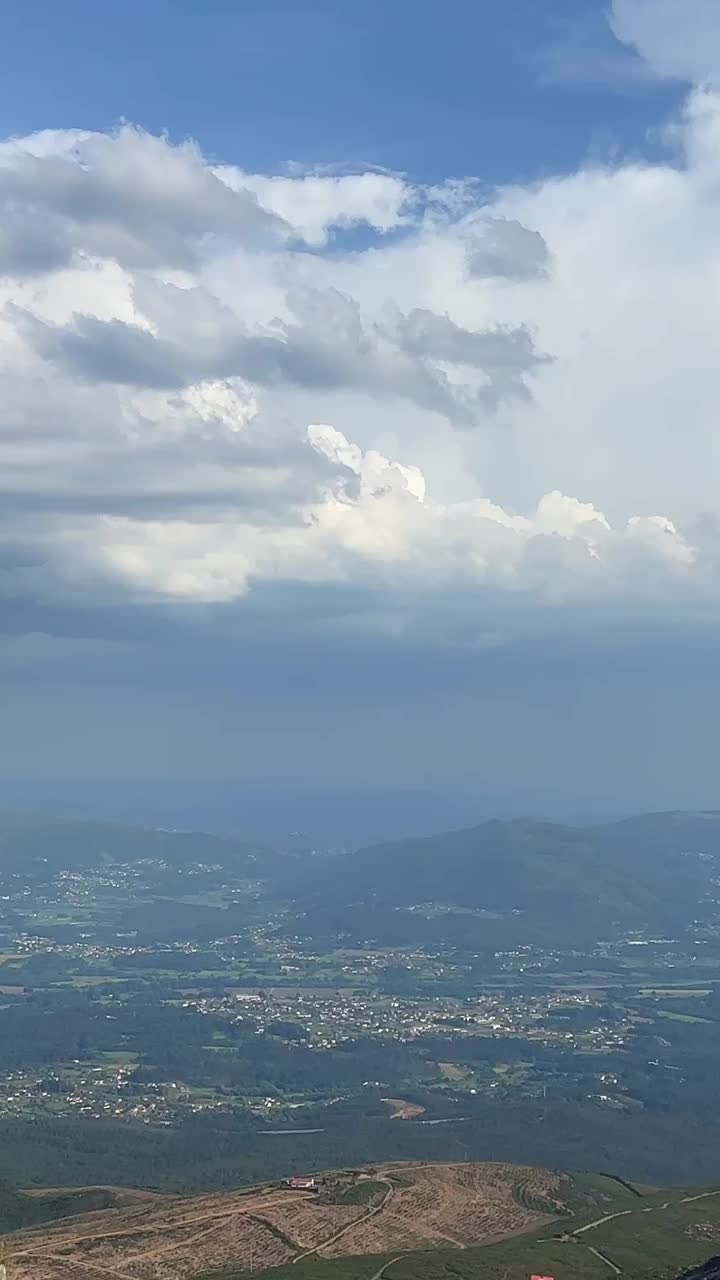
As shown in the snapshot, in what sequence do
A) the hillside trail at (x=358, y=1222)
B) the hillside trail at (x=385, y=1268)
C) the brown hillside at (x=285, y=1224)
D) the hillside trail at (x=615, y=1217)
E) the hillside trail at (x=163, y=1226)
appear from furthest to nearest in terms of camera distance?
the hillside trail at (x=615, y=1217) < the hillside trail at (x=358, y=1222) < the hillside trail at (x=163, y=1226) < the brown hillside at (x=285, y=1224) < the hillside trail at (x=385, y=1268)

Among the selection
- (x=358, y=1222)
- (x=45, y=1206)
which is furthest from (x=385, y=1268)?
(x=45, y=1206)

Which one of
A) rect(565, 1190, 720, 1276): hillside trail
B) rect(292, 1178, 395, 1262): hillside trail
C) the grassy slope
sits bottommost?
the grassy slope

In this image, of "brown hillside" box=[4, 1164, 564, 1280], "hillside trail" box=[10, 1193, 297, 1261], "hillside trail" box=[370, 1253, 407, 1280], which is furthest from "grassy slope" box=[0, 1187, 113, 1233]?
"hillside trail" box=[370, 1253, 407, 1280]

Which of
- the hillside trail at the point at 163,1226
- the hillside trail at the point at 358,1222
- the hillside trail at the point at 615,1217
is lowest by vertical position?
the hillside trail at the point at 615,1217

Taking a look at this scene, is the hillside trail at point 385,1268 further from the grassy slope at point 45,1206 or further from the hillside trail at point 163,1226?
the grassy slope at point 45,1206

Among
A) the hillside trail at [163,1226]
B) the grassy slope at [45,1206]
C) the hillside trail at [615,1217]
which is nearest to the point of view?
the hillside trail at [163,1226]

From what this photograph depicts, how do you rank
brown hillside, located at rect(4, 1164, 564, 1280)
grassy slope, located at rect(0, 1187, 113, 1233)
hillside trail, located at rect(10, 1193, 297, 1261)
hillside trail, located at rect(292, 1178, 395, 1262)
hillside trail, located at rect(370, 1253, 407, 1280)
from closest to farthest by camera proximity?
hillside trail, located at rect(370, 1253, 407, 1280), brown hillside, located at rect(4, 1164, 564, 1280), hillside trail, located at rect(10, 1193, 297, 1261), hillside trail, located at rect(292, 1178, 395, 1262), grassy slope, located at rect(0, 1187, 113, 1233)

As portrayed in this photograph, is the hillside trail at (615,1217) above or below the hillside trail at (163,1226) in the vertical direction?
below

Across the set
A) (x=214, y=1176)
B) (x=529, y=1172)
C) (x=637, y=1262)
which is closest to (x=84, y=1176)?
(x=214, y=1176)

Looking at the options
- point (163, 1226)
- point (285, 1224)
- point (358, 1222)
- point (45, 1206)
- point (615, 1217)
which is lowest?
point (45, 1206)

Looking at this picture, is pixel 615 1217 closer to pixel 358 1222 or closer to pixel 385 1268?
pixel 358 1222

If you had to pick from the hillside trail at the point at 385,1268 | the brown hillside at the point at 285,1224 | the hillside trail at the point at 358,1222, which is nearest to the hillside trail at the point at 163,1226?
the brown hillside at the point at 285,1224

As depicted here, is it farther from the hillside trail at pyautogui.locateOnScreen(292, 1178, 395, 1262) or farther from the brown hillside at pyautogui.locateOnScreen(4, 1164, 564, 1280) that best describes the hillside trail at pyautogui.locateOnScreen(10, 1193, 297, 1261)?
the hillside trail at pyautogui.locateOnScreen(292, 1178, 395, 1262)
